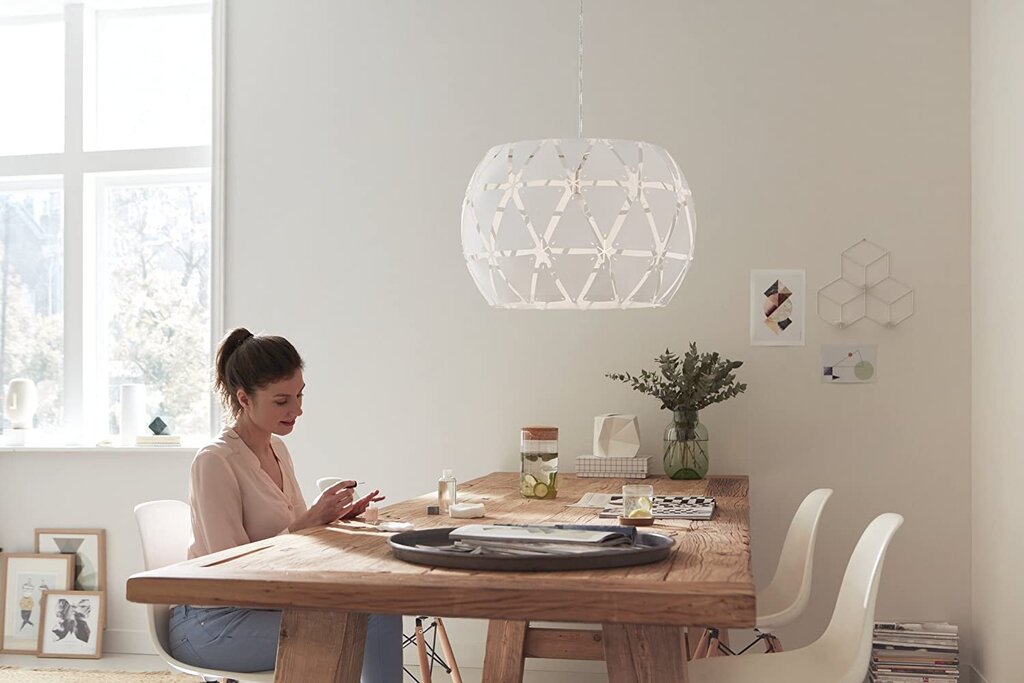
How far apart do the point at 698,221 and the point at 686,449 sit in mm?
904

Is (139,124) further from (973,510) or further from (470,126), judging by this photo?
(973,510)

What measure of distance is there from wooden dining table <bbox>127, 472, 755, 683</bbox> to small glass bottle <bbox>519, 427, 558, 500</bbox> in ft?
2.97

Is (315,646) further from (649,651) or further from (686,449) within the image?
(686,449)

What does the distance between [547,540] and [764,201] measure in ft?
7.89

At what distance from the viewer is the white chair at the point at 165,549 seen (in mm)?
2552

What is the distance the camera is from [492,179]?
99.9 inches

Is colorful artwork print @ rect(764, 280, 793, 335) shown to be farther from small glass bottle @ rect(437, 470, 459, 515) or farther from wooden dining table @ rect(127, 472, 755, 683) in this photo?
wooden dining table @ rect(127, 472, 755, 683)

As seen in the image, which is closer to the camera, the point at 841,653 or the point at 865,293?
the point at 841,653

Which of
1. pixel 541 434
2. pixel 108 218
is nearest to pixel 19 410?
pixel 108 218

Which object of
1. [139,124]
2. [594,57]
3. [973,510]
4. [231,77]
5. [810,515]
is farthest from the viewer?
[139,124]

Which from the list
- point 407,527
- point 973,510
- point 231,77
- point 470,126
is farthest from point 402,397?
point 973,510

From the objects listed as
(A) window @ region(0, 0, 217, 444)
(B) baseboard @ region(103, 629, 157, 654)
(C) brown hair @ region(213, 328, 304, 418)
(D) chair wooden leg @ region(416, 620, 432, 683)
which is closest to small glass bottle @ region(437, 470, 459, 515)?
(C) brown hair @ region(213, 328, 304, 418)

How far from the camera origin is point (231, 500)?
8.75 ft

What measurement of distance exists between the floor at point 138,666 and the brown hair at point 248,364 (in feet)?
5.63
